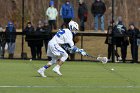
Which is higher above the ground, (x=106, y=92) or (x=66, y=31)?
(x=66, y=31)

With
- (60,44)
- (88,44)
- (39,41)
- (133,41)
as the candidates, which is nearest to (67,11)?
(39,41)

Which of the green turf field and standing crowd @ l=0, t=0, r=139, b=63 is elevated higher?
standing crowd @ l=0, t=0, r=139, b=63

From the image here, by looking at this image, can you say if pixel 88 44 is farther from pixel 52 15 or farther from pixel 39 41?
pixel 39 41

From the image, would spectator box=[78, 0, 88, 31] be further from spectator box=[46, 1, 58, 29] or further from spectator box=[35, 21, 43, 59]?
spectator box=[35, 21, 43, 59]

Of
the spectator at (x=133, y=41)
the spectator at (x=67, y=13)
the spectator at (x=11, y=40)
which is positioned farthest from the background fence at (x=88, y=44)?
the spectator at (x=67, y=13)

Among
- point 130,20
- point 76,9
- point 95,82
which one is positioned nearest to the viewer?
point 95,82

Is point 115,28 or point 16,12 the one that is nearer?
point 115,28

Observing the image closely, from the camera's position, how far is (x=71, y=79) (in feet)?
61.5

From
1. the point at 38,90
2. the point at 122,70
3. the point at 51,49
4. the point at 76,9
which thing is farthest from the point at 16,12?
the point at 38,90

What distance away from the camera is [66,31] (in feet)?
61.4

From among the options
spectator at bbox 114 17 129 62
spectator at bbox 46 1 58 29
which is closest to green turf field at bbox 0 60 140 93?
spectator at bbox 114 17 129 62

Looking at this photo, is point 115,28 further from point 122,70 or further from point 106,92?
point 106,92

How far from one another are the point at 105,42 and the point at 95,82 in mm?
10153

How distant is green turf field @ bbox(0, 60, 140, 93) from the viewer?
52.2 feet
